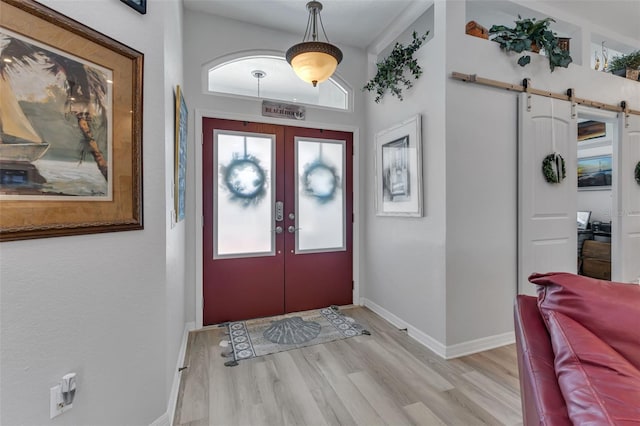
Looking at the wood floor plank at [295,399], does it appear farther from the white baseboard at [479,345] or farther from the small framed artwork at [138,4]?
the small framed artwork at [138,4]

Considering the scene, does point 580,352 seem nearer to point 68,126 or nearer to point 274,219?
point 68,126

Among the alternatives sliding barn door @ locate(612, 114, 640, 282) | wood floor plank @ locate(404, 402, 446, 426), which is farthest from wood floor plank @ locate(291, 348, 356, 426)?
sliding barn door @ locate(612, 114, 640, 282)

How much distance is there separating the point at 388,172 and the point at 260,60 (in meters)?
1.86

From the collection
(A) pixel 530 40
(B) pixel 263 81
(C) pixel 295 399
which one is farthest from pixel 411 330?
(B) pixel 263 81

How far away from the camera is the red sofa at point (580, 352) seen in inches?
26.7

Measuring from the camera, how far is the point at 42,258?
1137 millimetres

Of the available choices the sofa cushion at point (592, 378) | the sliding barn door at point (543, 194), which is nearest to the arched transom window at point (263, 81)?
the sliding barn door at point (543, 194)

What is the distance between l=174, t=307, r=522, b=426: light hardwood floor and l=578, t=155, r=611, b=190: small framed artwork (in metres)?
3.96

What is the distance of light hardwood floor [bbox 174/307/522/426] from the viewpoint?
5.67 feet

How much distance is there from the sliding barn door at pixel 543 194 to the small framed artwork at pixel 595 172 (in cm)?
271

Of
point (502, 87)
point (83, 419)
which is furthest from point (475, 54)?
point (83, 419)

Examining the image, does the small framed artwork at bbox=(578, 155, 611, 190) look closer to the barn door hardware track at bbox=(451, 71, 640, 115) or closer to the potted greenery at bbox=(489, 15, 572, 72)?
the barn door hardware track at bbox=(451, 71, 640, 115)

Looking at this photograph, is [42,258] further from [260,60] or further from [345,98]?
[345,98]

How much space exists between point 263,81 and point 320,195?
142 cm
